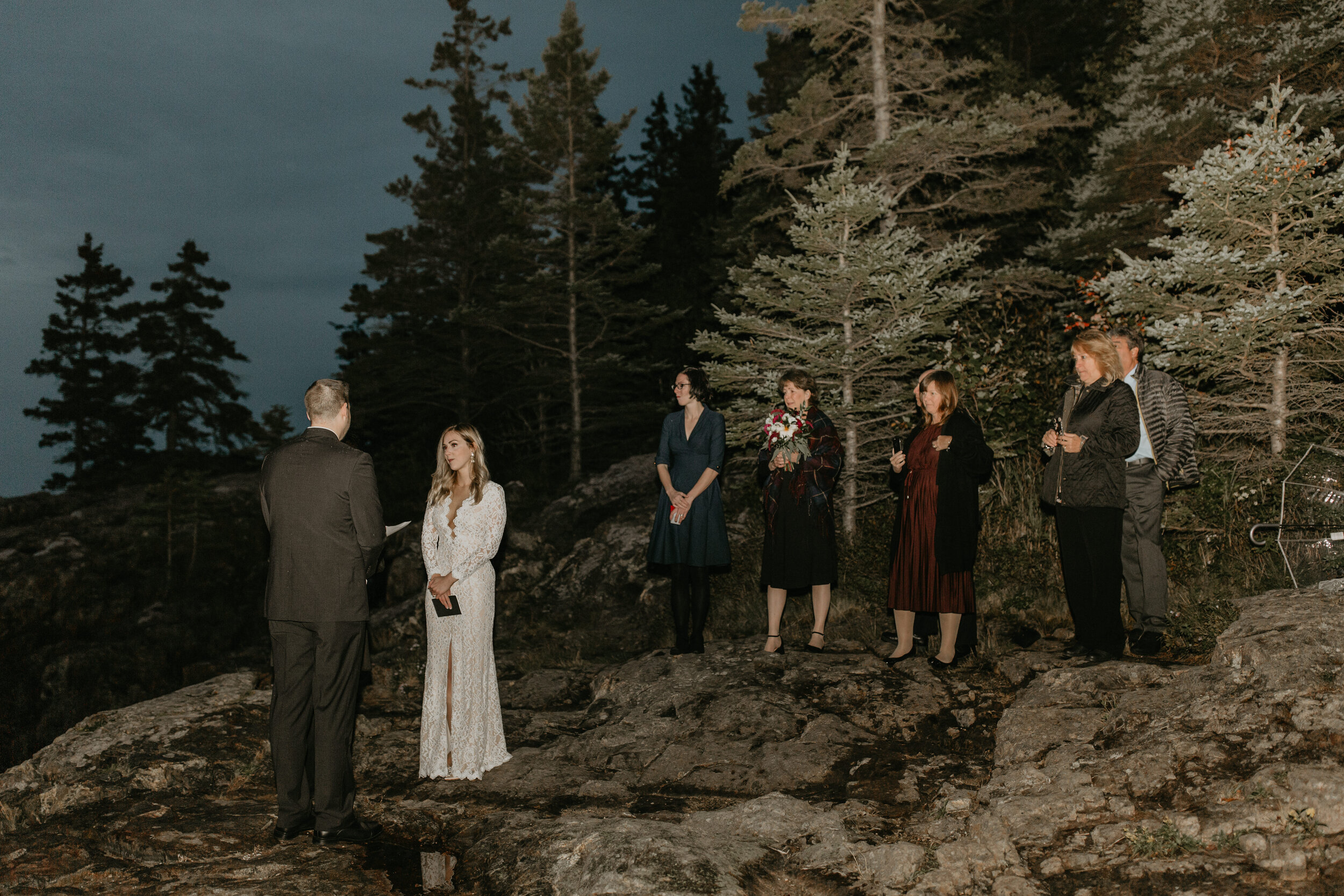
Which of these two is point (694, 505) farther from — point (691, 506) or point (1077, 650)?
point (1077, 650)

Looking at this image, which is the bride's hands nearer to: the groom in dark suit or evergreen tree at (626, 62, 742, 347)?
the groom in dark suit

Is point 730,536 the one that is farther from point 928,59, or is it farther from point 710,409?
point 928,59

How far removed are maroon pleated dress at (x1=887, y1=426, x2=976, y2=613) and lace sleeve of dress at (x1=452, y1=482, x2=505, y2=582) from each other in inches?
117

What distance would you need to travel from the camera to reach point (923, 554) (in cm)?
599

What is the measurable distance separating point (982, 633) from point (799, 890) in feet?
13.3

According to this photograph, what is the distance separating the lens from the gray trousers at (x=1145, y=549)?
18.6ft

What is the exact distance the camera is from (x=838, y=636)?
7293mm

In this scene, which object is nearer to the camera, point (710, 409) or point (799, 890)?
point (799, 890)

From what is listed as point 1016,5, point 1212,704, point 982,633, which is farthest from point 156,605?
point 1016,5

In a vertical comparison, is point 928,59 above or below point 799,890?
above

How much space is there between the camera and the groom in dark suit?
13.7 ft

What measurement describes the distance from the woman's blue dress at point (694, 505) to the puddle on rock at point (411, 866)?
2.91 metres

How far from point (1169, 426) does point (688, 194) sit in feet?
100

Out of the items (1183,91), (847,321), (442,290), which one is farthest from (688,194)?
(847,321)
